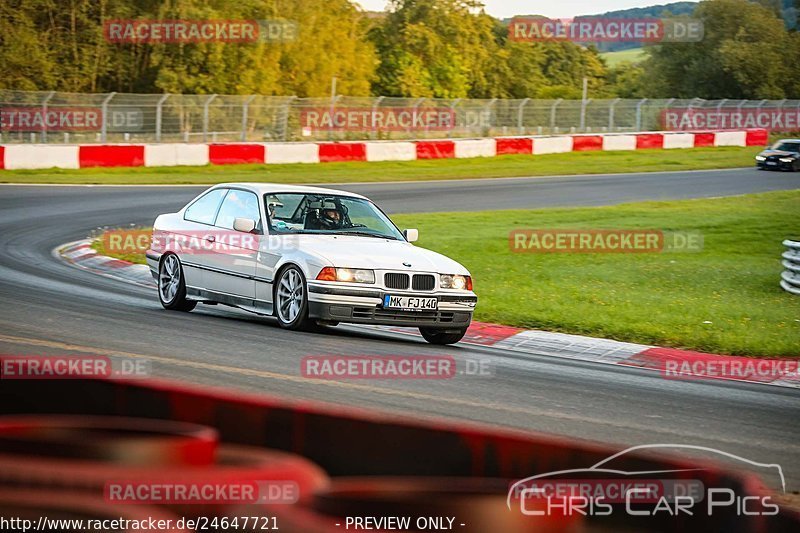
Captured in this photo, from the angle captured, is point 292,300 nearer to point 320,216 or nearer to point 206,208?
point 320,216

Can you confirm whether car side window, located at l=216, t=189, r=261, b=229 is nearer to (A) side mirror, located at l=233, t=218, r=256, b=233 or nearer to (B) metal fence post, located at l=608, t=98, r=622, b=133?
(A) side mirror, located at l=233, t=218, r=256, b=233

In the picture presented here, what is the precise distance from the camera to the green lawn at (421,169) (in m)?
29.5

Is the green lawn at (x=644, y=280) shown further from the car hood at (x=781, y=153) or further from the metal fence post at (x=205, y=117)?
the car hood at (x=781, y=153)

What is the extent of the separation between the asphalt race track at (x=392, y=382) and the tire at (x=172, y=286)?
0.49 ft

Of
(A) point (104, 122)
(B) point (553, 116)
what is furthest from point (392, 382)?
(B) point (553, 116)

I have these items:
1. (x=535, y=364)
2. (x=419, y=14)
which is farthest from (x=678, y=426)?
(x=419, y=14)

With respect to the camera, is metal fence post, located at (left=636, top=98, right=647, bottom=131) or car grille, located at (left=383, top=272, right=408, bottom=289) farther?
metal fence post, located at (left=636, top=98, right=647, bottom=131)

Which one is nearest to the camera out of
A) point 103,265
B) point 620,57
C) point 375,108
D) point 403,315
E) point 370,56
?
point 403,315

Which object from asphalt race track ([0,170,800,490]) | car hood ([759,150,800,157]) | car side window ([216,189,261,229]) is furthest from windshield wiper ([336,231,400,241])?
car hood ([759,150,800,157])

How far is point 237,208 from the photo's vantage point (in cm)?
1201

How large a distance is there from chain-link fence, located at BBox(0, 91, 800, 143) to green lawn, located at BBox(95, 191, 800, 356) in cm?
1331

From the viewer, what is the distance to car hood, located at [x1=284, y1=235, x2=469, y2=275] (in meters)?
10.7

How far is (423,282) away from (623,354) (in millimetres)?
2022

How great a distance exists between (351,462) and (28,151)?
27669mm
